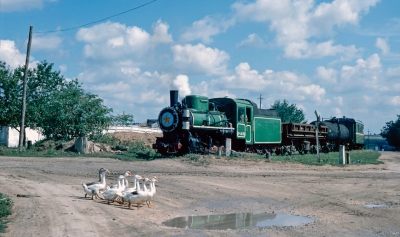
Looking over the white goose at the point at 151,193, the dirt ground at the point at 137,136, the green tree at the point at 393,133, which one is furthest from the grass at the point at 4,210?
the green tree at the point at 393,133

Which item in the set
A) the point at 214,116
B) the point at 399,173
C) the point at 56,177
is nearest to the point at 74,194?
the point at 56,177

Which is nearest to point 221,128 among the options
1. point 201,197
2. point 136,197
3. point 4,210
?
point 201,197

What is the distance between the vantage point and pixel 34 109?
1614 inches

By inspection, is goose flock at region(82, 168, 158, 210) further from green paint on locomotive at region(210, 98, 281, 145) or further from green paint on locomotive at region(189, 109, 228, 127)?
green paint on locomotive at region(210, 98, 281, 145)

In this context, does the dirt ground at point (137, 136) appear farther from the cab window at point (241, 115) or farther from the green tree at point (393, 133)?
the green tree at point (393, 133)

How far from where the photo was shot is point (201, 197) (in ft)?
50.8

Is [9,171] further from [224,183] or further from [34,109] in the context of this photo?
[34,109]

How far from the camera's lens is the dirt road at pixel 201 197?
33.5ft

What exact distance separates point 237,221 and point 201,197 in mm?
3375

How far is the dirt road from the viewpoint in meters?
10.2

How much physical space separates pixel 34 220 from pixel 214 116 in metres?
Answer: 20.4

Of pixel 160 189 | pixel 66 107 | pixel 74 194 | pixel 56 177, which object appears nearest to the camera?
pixel 74 194

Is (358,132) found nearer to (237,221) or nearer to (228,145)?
(228,145)

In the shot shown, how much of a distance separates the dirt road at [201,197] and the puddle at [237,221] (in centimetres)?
38
